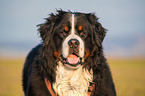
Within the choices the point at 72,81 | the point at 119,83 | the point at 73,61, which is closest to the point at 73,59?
the point at 73,61

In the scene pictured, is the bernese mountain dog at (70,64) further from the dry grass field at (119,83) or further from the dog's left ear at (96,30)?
the dry grass field at (119,83)

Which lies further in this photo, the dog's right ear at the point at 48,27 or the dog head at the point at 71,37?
the dog's right ear at the point at 48,27

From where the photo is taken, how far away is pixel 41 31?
570 cm

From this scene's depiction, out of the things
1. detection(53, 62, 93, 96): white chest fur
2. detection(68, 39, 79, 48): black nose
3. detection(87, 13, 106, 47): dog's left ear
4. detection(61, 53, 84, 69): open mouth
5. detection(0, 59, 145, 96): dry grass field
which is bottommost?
detection(0, 59, 145, 96): dry grass field

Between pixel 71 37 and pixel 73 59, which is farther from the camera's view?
pixel 73 59

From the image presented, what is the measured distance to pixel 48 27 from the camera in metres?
5.65

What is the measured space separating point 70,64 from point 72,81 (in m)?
0.43

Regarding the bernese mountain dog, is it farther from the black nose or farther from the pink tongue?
the black nose

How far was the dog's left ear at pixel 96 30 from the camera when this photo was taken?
5.61 meters

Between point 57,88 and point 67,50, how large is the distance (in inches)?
35.8

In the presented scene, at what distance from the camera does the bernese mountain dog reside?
538 cm

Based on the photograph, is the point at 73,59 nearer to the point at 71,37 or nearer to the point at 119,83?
the point at 71,37

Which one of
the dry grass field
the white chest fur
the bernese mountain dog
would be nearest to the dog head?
the bernese mountain dog

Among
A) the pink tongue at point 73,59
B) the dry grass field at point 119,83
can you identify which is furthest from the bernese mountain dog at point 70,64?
the dry grass field at point 119,83
